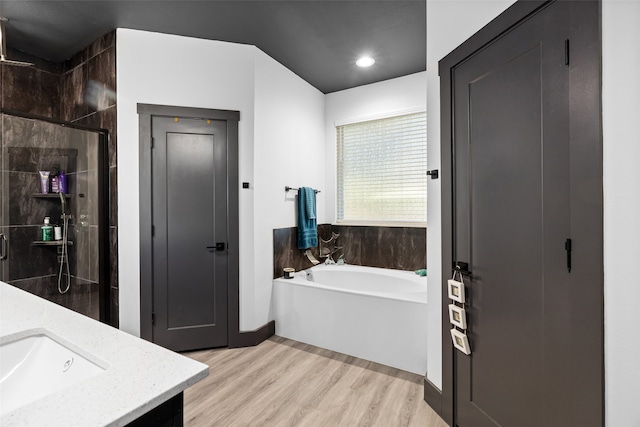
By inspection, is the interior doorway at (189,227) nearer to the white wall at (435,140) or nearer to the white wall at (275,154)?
the white wall at (275,154)

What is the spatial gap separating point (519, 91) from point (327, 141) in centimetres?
280

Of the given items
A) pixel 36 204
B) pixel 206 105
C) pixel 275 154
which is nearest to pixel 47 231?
pixel 36 204

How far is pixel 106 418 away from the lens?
58 centimetres

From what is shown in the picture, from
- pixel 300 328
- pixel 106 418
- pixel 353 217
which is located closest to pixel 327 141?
pixel 353 217

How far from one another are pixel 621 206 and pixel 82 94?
3833mm

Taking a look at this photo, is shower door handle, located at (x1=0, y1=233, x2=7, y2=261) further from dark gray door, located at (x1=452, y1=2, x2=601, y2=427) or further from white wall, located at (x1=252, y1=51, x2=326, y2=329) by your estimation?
dark gray door, located at (x1=452, y1=2, x2=601, y2=427)

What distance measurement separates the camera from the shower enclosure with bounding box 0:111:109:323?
250 centimetres

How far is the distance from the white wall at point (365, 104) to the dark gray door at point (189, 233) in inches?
60.4

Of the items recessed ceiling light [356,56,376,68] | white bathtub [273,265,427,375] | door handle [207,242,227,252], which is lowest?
white bathtub [273,265,427,375]

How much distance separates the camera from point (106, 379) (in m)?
0.71

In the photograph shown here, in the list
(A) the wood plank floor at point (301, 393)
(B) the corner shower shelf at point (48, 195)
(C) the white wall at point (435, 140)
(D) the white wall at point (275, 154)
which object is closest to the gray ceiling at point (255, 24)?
(D) the white wall at point (275, 154)

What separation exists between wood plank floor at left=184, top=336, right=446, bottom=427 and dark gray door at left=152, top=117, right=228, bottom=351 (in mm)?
286

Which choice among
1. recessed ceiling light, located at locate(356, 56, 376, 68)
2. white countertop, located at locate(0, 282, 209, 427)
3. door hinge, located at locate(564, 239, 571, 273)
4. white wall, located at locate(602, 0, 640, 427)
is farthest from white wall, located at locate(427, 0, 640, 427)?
recessed ceiling light, located at locate(356, 56, 376, 68)

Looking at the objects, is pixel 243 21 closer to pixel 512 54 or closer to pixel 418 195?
pixel 512 54
